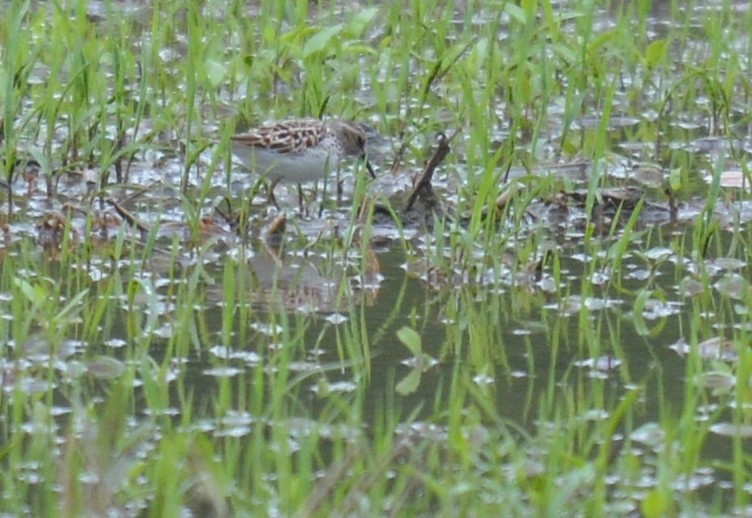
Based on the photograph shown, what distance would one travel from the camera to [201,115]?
887cm

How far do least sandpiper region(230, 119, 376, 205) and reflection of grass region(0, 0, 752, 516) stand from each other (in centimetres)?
19

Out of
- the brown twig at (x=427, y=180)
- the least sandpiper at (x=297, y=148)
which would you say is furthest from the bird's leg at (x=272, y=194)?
the brown twig at (x=427, y=180)

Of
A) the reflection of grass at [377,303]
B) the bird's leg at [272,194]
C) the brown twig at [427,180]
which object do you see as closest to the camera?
the reflection of grass at [377,303]

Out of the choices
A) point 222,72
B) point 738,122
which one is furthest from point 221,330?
point 738,122

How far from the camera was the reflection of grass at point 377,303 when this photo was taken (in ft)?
14.8

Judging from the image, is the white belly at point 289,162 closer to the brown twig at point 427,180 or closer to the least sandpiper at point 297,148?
the least sandpiper at point 297,148

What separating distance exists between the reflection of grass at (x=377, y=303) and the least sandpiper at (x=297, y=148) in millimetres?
187

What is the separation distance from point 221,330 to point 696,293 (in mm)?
1548

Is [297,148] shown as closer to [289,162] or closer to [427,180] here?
[289,162]

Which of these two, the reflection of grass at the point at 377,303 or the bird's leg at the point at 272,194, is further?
the bird's leg at the point at 272,194

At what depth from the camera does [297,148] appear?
7.52m

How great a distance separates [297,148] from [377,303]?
1285 mm

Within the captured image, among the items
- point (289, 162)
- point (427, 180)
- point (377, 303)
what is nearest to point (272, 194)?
point (289, 162)

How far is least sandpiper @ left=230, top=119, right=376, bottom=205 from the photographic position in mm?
7551
